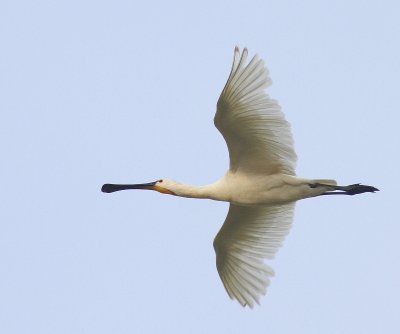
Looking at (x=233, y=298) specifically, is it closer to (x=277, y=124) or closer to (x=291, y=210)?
(x=291, y=210)

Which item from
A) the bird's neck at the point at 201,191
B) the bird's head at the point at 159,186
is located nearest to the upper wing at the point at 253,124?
the bird's neck at the point at 201,191

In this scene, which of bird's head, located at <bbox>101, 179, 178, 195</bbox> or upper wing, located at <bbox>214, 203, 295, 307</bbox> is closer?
bird's head, located at <bbox>101, 179, 178, 195</bbox>

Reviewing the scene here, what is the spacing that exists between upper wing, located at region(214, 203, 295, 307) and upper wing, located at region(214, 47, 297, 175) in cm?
120

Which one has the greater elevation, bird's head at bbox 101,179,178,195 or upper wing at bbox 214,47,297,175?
upper wing at bbox 214,47,297,175

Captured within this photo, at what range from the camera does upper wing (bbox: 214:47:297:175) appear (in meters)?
14.2

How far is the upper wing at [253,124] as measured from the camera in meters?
14.2

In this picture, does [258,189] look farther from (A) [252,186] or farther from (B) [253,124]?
(B) [253,124]

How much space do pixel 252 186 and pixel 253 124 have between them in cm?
109

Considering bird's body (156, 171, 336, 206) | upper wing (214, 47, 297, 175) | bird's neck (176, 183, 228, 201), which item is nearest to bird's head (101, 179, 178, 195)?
bird's neck (176, 183, 228, 201)

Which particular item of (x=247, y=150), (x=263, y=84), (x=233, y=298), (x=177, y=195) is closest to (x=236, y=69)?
(x=263, y=84)

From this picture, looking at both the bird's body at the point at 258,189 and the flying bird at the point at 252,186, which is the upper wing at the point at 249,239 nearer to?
the flying bird at the point at 252,186

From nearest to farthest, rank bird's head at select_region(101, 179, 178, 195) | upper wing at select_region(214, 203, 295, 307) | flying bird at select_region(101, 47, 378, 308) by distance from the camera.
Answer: flying bird at select_region(101, 47, 378, 308) < bird's head at select_region(101, 179, 178, 195) < upper wing at select_region(214, 203, 295, 307)

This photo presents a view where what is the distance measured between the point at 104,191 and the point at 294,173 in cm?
383

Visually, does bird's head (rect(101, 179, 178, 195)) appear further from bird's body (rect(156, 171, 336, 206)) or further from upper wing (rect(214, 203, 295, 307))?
upper wing (rect(214, 203, 295, 307))
